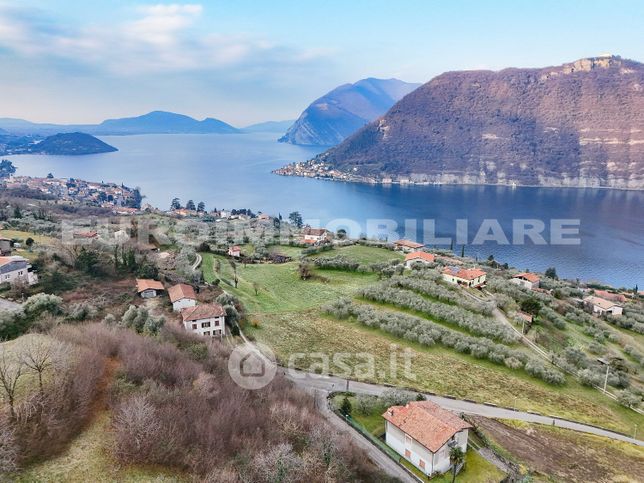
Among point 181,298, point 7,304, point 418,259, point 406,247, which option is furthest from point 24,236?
point 406,247

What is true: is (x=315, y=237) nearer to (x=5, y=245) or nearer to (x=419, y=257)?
(x=419, y=257)

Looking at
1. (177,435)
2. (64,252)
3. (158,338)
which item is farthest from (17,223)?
(177,435)

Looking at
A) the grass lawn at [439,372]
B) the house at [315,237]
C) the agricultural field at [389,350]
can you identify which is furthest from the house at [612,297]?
the house at [315,237]

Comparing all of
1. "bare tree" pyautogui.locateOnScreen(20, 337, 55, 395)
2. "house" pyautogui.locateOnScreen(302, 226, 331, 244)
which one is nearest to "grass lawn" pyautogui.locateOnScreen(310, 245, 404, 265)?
"house" pyautogui.locateOnScreen(302, 226, 331, 244)

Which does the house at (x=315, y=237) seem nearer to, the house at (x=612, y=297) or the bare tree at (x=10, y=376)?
the house at (x=612, y=297)

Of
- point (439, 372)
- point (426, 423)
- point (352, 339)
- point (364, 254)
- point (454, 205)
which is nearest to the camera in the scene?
point (426, 423)

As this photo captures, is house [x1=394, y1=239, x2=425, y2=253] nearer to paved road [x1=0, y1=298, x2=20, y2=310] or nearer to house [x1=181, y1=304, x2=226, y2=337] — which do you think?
house [x1=181, y1=304, x2=226, y2=337]
